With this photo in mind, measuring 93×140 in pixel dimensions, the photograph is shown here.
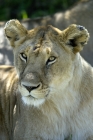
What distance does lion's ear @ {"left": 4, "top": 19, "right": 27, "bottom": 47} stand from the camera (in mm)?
4268

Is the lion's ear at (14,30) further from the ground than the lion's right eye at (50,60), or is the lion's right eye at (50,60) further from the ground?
the lion's ear at (14,30)

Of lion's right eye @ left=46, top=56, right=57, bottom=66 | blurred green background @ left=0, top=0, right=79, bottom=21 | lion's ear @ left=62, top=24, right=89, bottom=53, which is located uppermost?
blurred green background @ left=0, top=0, right=79, bottom=21

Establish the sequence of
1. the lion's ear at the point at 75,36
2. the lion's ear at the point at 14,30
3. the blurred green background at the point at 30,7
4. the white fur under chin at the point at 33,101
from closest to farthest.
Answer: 1. the white fur under chin at the point at 33,101
2. the lion's ear at the point at 75,36
3. the lion's ear at the point at 14,30
4. the blurred green background at the point at 30,7

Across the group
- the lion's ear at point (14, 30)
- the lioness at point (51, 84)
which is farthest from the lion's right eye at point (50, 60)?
the lion's ear at point (14, 30)

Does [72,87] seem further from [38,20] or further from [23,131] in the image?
[38,20]

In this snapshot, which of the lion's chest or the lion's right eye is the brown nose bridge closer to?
the lion's right eye

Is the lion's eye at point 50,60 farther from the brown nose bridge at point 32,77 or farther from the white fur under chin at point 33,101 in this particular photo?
the white fur under chin at point 33,101

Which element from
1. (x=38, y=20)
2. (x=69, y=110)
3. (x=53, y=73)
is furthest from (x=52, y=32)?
(x=38, y=20)

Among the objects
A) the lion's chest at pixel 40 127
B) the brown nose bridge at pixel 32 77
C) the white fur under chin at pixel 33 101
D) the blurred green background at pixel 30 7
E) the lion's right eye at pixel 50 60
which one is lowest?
the lion's chest at pixel 40 127

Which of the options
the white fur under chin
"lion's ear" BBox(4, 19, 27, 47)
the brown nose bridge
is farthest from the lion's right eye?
"lion's ear" BBox(4, 19, 27, 47)

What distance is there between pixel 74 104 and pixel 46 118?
28cm

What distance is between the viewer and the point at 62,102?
4324 millimetres

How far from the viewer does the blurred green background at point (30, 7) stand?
925 centimetres

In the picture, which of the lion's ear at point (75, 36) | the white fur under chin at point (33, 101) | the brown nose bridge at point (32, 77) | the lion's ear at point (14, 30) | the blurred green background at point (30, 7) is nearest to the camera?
the brown nose bridge at point (32, 77)
